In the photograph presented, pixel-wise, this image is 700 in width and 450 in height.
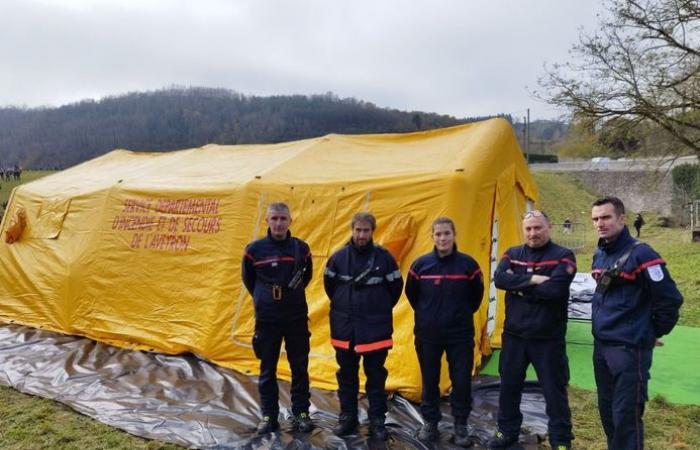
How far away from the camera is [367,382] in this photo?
3.54 metres

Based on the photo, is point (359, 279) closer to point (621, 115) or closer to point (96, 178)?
point (96, 178)

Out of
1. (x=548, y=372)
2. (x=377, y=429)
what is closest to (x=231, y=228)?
(x=377, y=429)

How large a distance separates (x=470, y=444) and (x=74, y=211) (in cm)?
584

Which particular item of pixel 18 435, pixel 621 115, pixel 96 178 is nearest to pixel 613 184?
pixel 621 115

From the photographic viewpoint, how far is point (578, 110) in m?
11.9

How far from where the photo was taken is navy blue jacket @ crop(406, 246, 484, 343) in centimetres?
337

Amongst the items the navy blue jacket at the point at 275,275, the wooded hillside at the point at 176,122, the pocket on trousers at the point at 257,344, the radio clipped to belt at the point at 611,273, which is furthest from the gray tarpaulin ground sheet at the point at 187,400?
the wooded hillside at the point at 176,122

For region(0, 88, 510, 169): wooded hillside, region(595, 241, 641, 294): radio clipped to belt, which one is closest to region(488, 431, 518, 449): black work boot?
region(595, 241, 641, 294): radio clipped to belt

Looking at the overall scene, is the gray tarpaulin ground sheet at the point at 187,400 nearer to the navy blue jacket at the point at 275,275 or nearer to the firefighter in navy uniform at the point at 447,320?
the firefighter in navy uniform at the point at 447,320

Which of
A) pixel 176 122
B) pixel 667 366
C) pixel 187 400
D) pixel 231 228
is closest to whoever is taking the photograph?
pixel 187 400

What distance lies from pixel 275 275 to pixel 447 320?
1.26 m

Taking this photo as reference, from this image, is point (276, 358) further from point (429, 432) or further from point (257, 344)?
point (429, 432)

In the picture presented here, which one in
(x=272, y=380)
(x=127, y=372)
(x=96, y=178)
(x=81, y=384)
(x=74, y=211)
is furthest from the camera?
(x=96, y=178)

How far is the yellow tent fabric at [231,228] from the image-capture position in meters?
4.52
